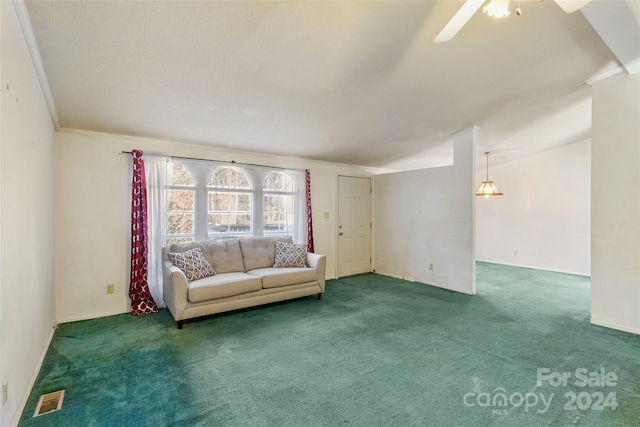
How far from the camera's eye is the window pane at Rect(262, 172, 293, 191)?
4.77m

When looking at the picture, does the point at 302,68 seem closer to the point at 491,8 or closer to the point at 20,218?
the point at 491,8

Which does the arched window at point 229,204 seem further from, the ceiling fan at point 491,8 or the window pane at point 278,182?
the ceiling fan at point 491,8

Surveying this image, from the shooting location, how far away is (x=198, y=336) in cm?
287

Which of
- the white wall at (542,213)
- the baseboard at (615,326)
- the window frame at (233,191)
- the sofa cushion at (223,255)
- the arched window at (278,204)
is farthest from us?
the white wall at (542,213)

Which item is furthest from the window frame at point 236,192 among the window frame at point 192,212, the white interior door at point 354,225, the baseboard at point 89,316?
the white interior door at point 354,225

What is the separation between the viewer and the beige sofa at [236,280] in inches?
122

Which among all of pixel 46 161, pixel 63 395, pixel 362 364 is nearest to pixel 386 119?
pixel 362 364

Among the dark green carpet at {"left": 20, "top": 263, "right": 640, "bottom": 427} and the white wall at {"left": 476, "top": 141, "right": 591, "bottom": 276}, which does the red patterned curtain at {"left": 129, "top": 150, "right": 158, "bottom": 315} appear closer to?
the dark green carpet at {"left": 20, "top": 263, "right": 640, "bottom": 427}

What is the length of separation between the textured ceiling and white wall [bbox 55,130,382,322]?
0.28 m

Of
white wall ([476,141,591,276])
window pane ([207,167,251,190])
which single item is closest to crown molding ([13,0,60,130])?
window pane ([207,167,251,190])

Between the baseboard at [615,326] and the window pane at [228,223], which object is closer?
the baseboard at [615,326]

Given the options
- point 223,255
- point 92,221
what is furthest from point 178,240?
point 92,221

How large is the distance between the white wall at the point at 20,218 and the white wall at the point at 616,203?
197 inches

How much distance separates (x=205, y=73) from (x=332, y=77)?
1.10 metres
